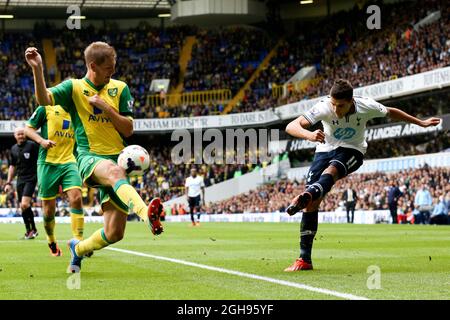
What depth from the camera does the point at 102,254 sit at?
1359 cm

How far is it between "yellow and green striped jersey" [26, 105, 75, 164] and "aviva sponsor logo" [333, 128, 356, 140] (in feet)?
16.0

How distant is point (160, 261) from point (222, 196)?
43.2 metres

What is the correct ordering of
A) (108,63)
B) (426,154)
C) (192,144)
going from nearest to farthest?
(108,63) → (426,154) → (192,144)

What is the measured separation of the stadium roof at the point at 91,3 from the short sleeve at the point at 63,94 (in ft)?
174

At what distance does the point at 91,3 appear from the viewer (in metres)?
62.0

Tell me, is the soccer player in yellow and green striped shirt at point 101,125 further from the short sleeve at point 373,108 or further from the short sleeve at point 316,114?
the short sleeve at point 373,108

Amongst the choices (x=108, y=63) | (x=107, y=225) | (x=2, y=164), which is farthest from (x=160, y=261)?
(x=2, y=164)

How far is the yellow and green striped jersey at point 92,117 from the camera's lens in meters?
8.88

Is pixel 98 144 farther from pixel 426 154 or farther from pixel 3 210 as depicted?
pixel 3 210

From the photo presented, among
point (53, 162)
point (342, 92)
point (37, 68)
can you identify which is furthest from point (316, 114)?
point (53, 162)

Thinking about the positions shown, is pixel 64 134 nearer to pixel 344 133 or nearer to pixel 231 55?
pixel 344 133

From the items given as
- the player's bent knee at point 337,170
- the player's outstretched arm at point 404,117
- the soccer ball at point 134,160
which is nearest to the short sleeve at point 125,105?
the soccer ball at point 134,160

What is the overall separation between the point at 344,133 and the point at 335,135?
0.11 metres
